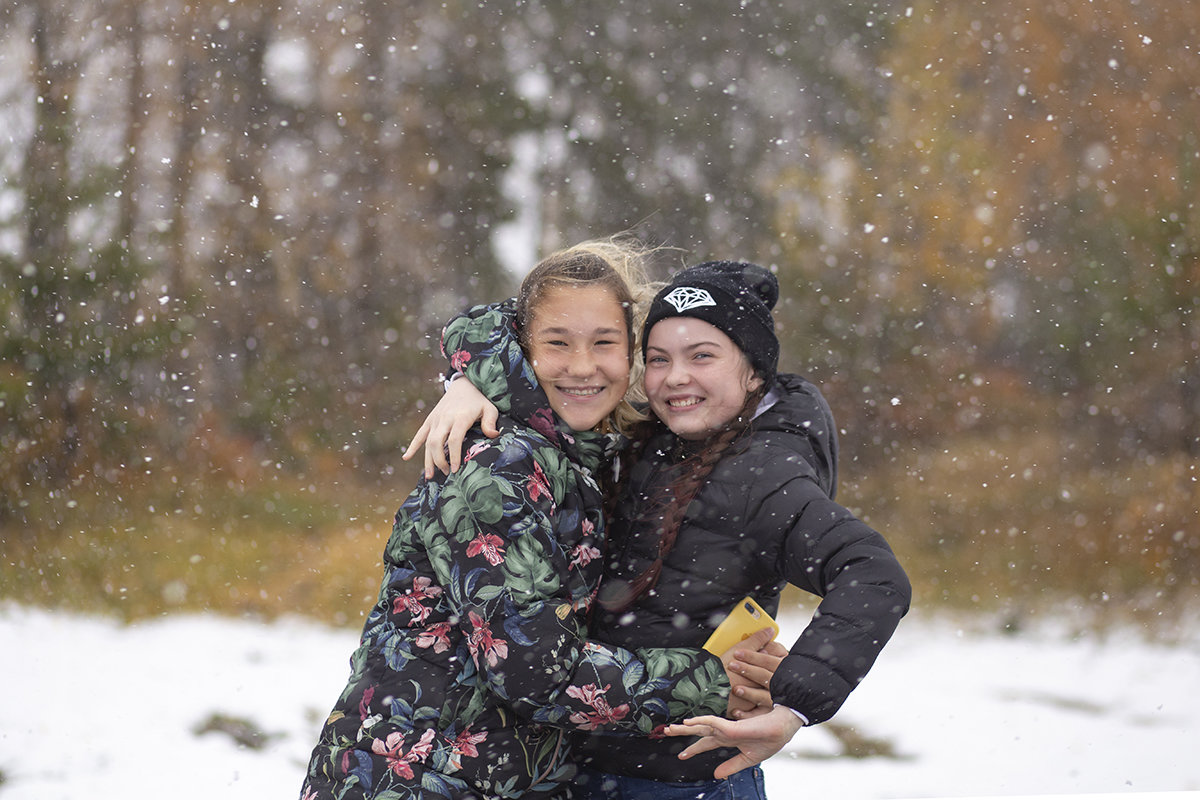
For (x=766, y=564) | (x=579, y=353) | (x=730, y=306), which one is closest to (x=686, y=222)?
(x=730, y=306)

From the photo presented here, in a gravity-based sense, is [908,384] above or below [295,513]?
above

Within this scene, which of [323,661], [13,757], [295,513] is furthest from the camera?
[295,513]

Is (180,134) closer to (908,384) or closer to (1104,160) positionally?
(908,384)

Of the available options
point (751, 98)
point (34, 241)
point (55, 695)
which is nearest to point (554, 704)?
point (55, 695)

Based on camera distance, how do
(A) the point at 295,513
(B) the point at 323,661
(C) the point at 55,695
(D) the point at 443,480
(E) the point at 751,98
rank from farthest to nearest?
(E) the point at 751,98
(A) the point at 295,513
(B) the point at 323,661
(C) the point at 55,695
(D) the point at 443,480

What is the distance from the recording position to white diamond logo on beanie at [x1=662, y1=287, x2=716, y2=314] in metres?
1.66

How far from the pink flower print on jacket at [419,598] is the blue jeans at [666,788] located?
0.46 meters

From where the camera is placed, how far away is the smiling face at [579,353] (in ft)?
5.25

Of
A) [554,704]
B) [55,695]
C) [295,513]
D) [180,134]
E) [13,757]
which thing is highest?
[180,134]

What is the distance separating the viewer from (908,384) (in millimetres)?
8922

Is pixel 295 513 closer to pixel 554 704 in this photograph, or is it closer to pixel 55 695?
pixel 55 695

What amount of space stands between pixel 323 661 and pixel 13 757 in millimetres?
1736

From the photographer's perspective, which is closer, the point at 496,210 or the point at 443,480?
the point at 443,480

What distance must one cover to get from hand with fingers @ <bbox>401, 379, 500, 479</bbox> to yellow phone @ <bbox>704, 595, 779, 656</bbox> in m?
0.51
